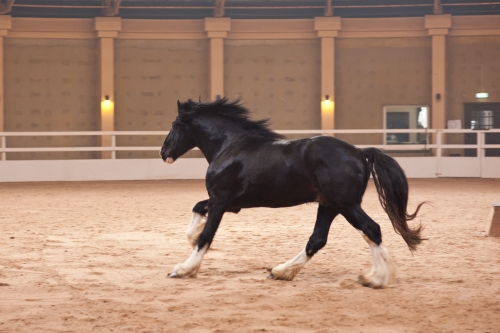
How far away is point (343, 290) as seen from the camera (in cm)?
462

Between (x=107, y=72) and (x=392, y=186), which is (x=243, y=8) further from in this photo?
(x=392, y=186)

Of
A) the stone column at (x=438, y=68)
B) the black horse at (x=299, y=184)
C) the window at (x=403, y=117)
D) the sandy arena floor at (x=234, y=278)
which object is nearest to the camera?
the sandy arena floor at (x=234, y=278)

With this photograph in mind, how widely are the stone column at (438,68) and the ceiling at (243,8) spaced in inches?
23.1

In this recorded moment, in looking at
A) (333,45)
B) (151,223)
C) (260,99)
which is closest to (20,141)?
(260,99)

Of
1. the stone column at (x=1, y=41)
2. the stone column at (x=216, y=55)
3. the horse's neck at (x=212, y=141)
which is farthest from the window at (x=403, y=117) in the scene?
the horse's neck at (x=212, y=141)

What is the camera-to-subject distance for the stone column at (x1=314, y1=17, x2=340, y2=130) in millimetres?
22031

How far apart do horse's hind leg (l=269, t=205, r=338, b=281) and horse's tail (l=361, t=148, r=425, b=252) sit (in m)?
0.50

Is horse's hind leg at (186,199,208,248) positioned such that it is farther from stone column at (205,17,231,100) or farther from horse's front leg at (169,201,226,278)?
stone column at (205,17,231,100)

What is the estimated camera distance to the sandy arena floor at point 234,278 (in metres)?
3.76

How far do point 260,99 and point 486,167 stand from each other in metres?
8.58

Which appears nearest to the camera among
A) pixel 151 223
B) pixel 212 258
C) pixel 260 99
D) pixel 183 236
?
pixel 212 258

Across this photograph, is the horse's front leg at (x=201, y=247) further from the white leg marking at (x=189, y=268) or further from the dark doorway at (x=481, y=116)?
the dark doorway at (x=481, y=116)

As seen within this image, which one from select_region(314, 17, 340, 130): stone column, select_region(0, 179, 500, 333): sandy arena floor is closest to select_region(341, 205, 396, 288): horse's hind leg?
select_region(0, 179, 500, 333): sandy arena floor

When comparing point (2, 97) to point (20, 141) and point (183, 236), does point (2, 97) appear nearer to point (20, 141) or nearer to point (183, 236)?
point (20, 141)
